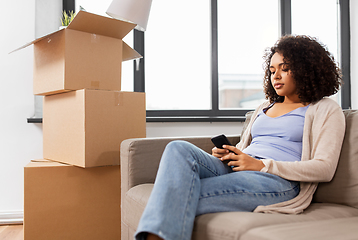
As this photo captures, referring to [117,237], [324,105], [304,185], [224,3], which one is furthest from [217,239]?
[224,3]

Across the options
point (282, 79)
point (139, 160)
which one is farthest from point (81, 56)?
point (282, 79)

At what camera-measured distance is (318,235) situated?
2.17 feet

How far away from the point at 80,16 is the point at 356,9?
215cm

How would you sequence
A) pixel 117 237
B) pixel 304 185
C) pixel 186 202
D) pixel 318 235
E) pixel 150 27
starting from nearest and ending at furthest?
pixel 318 235, pixel 186 202, pixel 304 185, pixel 117 237, pixel 150 27

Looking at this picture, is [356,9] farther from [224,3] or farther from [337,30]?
[224,3]

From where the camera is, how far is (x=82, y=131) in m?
1.36

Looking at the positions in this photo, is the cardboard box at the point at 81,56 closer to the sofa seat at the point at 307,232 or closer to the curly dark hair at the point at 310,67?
Result: the curly dark hair at the point at 310,67

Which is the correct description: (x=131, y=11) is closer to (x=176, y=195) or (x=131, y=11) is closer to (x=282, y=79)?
(x=282, y=79)

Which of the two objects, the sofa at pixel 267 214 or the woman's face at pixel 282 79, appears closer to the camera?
the sofa at pixel 267 214

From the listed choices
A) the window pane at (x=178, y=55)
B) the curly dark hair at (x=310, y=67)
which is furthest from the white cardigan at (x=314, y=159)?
the window pane at (x=178, y=55)

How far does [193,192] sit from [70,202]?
0.85 meters

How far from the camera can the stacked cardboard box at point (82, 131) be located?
4.50ft

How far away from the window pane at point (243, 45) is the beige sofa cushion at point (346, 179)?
4.23 ft

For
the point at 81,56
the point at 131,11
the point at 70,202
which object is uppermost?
the point at 131,11
